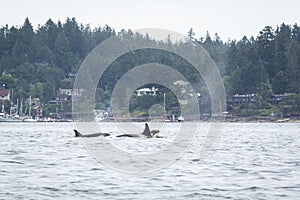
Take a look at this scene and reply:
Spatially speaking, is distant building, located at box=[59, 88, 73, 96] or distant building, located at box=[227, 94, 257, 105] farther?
distant building, located at box=[59, 88, 73, 96]

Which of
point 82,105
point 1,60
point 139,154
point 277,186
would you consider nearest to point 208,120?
point 82,105

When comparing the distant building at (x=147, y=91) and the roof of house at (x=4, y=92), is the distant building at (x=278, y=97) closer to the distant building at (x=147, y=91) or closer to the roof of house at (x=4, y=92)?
the distant building at (x=147, y=91)

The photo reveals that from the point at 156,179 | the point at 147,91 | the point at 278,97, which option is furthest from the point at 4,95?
the point at 156,179

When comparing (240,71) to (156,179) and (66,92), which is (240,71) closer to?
(66,92)

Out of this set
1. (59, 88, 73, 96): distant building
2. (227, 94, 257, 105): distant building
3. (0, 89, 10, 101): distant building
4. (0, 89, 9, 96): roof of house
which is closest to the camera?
(227, 94, 257, 105): distant building

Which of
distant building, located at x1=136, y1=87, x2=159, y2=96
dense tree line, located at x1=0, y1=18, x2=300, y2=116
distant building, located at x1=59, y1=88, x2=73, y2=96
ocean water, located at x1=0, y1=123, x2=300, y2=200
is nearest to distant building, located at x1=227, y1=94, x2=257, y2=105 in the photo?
dense tree line, located at x1=0, y1=18, x2=300, y2=116

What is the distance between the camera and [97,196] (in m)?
20.0

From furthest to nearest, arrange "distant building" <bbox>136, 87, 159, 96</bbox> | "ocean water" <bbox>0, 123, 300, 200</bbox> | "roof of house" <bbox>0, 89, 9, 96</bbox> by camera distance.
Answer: "roof of house" <bbox>0, 89, 9, 96</bbox>
"distant building" <bbox>136, 87, 159, 96</bbox>
"ocean water" <bbox>0, 123, 300, 200</bbox>

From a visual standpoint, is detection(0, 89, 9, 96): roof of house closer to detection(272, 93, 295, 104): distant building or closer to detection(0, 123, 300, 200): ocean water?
detection(272, 93, 295, 104): distant building

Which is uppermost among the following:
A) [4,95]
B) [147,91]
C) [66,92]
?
[66,92]

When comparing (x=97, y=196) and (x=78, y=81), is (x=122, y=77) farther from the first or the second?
(x=97, y=196)

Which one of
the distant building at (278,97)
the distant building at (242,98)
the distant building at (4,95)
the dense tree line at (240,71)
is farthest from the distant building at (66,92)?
the distant building at (278,97)

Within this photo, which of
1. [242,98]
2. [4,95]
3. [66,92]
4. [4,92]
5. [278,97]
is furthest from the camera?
[66,92]

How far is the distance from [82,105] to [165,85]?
27.4 meters
